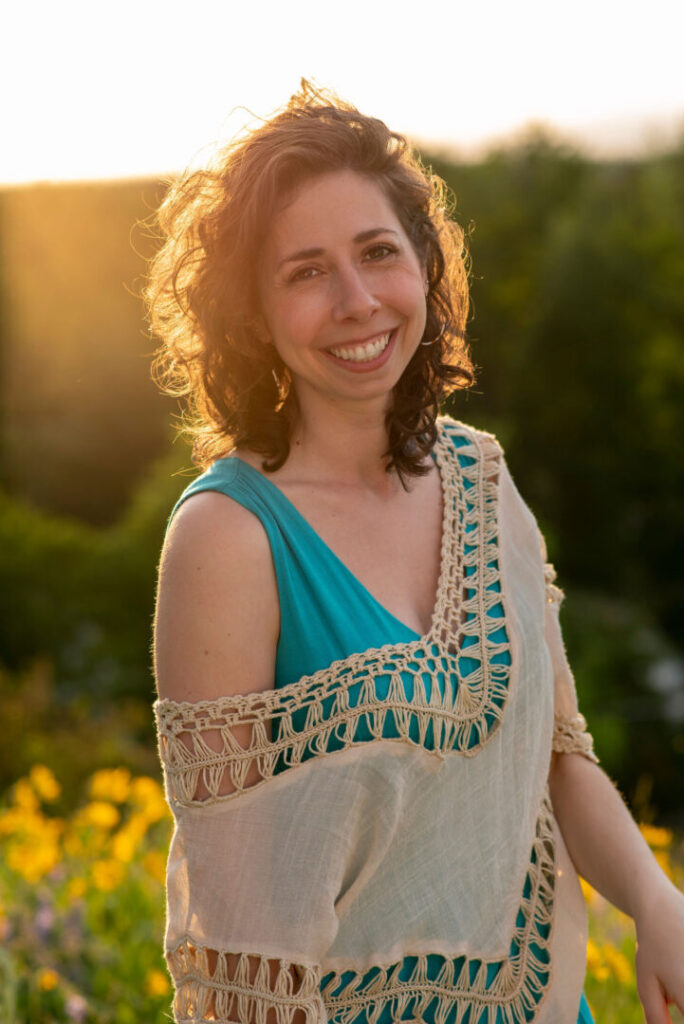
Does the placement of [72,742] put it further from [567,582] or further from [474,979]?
[567,582]

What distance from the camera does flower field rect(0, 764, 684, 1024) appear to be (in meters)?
2.27

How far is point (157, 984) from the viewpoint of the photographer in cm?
227

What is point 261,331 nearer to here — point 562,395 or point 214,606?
point 214,606

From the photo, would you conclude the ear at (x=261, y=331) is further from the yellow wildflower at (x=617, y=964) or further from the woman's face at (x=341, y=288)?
the yellow wildflower at (x=617, y=964)

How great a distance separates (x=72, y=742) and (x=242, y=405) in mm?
5022

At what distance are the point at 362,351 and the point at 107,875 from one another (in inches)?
69.9

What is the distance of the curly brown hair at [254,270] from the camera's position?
60.6 inches

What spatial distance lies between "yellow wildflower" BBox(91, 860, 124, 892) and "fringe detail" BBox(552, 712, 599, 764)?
146 cm

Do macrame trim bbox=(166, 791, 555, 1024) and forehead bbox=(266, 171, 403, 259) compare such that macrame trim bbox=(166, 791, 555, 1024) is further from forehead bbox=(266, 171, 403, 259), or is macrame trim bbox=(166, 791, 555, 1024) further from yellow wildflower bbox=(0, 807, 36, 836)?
yellow wildflower bbox=(0, 807, 36, 836)

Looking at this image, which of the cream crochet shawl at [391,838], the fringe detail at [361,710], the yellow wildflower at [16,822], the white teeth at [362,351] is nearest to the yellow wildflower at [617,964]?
the cream crochet shawl at [391,838]

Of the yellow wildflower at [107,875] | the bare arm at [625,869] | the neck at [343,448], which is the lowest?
the yellow wildflower at [107,875]

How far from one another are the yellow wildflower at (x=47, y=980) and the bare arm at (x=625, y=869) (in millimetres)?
1145

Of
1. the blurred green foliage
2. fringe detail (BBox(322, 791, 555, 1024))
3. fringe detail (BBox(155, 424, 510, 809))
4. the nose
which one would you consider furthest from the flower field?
the blurred green foliage

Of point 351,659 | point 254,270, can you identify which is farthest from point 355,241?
point 351,659
